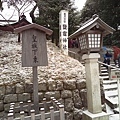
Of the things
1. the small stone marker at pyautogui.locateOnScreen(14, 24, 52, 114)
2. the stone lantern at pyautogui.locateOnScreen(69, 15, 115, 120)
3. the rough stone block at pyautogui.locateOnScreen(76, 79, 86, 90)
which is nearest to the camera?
the small stone marker at pyautogui.locateOnScreen(14, 24, 52, 114)

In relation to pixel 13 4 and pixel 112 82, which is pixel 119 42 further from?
pixel 13 4

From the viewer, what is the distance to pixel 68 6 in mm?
10609

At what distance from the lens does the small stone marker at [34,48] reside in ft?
12.4

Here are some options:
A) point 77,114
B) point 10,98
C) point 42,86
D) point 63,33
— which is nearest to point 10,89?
point 10,98

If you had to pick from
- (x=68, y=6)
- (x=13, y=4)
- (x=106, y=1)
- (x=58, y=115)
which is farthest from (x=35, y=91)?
(x=106, y=1)

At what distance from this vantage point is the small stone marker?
3.77 meters

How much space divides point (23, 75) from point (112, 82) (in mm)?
4778

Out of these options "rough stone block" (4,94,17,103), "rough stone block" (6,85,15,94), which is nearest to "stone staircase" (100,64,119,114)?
"rough stone block" (4,94,17,103)

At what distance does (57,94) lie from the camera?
4.79 meters

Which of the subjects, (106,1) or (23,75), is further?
(106,1)

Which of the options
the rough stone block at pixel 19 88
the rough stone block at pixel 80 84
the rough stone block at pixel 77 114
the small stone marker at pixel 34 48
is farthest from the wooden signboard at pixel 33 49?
the rough stone block at pixel 77 114

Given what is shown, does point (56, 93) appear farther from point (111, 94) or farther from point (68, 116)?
point (111, 94)

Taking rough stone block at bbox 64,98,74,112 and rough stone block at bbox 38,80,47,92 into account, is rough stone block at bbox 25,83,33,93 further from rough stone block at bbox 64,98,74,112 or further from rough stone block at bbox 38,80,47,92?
rough stone block at bbox 64,98,74,112

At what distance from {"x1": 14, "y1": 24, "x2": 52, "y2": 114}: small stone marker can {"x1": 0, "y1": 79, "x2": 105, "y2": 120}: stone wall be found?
88 centimetres
